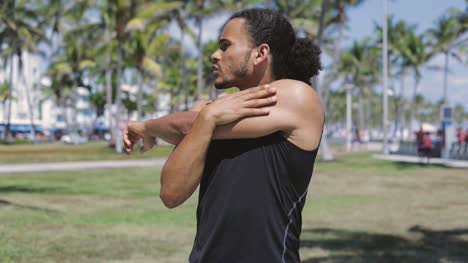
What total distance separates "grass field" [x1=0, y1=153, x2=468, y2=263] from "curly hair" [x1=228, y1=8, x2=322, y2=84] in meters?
5.03

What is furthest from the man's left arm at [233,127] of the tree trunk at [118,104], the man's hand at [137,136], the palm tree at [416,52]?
the palm tree at [416,52]

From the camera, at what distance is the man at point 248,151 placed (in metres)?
1.87

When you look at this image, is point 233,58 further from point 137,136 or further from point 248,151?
point 137,136

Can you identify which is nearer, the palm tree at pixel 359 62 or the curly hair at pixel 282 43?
the curly hair at pixel 282 43

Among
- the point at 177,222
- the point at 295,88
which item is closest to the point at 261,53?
the point at 295,88

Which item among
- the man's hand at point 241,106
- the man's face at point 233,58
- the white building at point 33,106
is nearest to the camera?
the man's hand at point 241,106

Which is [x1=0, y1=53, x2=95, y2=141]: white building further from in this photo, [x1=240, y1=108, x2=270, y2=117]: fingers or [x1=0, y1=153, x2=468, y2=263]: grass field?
[x1=240, y1=108, x2=270, y2=117]: fingers

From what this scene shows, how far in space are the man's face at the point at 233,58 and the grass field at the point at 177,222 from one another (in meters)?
5.10

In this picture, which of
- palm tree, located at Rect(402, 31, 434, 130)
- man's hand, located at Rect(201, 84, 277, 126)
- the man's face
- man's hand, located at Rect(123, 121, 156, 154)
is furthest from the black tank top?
palm tree, located at Rect(402, 31, 434, 130)

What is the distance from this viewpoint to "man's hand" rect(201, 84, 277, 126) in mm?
1852

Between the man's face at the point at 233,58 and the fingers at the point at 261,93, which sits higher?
the man's face at the point at 233,58

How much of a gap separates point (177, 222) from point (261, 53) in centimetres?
783

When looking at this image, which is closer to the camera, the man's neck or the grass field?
the man's neck

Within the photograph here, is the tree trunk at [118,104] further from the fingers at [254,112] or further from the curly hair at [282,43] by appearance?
the fingers at [254,112]
